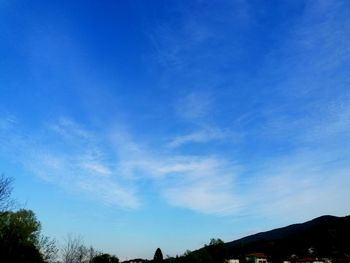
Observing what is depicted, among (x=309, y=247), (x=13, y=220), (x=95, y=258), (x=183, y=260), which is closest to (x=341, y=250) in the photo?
(x=309, y=247)

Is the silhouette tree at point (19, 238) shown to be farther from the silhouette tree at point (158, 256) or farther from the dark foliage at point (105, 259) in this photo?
the dark foliage at point (105, 259)

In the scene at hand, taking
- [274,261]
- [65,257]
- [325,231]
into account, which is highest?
[325,231]

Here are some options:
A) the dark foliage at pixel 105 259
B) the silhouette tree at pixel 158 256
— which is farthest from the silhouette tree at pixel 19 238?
the dark foliage at pixel 105 259

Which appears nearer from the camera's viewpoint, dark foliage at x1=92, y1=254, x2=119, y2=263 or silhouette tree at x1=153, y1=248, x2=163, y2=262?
silhouette tree at x1=153, y1=248, x2=163, y2=262

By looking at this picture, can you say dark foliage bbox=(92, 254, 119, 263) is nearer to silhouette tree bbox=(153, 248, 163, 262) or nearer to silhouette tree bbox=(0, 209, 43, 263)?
silhouette tree bbox=(0, 209, 43, 263)

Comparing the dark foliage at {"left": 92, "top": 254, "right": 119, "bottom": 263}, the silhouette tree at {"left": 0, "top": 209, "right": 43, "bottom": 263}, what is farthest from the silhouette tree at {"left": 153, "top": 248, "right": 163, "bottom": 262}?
the dark foliage at {"left": 92, "top": 254, "right": 119, "bottom": 263}

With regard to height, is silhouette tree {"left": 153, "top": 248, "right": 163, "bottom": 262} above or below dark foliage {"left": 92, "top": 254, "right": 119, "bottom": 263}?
below

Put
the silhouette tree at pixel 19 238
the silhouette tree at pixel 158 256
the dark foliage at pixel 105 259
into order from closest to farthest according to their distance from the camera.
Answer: the silhouette tree at pixel 158 256 < the silhouette tree at pixel 19 238 < the dark foliage at pixel 105 259

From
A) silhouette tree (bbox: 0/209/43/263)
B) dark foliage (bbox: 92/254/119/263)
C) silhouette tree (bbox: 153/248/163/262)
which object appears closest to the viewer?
silhouette tree (bbox: 153/248/163/262)

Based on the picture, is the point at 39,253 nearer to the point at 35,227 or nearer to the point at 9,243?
the point at 35,227

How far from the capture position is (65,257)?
178 feet

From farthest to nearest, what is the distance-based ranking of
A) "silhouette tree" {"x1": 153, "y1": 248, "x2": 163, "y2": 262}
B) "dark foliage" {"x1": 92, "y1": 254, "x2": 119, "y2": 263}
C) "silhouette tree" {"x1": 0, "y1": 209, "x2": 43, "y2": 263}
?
1. "dark foliage" {"x1": 92, "y1": 254, "x2": 119, "y2": 263}
2. "silhouette tree" {"x1": 0, "y1": 209, "x2": 43, "y2": 263}
3. "silhouette tree" {"x1": 153, "y1": 248, "x2": 163, "y2": 262}

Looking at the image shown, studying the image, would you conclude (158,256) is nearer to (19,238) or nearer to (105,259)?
(19,238)

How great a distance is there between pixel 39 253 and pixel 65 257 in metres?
5.13
